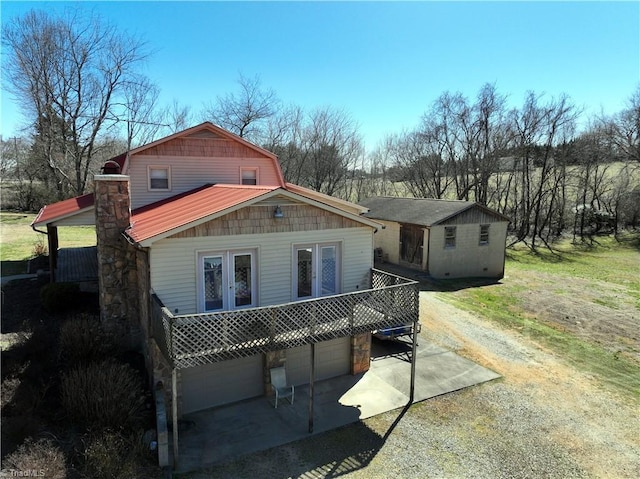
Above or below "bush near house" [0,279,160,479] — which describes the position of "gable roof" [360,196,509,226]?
above

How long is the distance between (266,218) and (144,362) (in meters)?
5.01

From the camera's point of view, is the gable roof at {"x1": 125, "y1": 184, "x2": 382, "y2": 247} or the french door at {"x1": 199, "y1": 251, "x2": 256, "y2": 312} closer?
the gable roof at {"x1": 125, "y1": 184, "x2": 382, "y2": 247}

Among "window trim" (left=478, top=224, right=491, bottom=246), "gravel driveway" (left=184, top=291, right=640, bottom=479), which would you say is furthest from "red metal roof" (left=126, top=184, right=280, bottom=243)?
"window trim" (left=478, top=224, right=491, bottom=246)

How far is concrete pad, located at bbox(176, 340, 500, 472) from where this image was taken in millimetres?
8930

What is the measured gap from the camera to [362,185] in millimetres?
54000

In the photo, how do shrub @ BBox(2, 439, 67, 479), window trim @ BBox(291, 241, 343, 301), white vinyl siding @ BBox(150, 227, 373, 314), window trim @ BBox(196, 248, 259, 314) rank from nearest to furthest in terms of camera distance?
1. shrub @ BBox(2, 439, 67, 479)
2. white vinyl siding @ BBox(150, 227, 373, 314)
3. window trim @ BBox(196, 248, 259, 314)
4. window trim @ BBox(291, 241, 343, 301)

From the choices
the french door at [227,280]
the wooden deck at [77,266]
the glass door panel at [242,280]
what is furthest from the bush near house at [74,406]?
the wooden deck at [77,266]

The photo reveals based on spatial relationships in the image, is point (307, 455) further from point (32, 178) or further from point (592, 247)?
point (32, 178)

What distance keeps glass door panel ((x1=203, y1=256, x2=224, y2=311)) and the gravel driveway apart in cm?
342

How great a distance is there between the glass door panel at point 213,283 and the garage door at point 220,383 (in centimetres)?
152

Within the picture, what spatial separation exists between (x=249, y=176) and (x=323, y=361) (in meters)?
8.13

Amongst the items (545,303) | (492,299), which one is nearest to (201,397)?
(492,299)

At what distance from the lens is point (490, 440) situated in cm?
930

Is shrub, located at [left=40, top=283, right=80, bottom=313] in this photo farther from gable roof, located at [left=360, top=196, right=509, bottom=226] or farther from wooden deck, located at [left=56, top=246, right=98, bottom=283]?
gable roof, located at [left=360, top=196, right=509, bottom=226]
